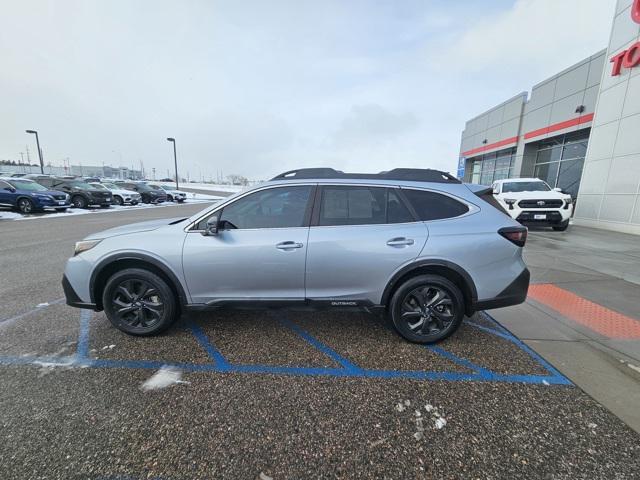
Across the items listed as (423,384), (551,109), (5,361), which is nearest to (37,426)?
(5,361)

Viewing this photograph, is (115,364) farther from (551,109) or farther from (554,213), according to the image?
(551,109)

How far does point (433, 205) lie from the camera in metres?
3.05

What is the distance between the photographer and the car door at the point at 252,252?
2889 mm

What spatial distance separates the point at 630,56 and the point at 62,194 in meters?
26.3

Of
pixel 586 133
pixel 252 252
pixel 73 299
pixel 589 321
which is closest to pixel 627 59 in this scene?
pixel 586 133

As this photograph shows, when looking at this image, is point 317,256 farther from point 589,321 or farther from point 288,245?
point 589,321

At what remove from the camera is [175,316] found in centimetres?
316

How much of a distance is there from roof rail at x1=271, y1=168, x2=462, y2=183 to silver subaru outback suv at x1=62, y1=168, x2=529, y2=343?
7 centimetres

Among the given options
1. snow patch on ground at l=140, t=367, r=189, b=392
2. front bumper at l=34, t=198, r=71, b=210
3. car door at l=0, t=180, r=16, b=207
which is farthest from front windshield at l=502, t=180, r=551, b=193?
car door at l=0, t=180, r=16, b=207

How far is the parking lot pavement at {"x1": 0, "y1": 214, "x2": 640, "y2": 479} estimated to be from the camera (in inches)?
70.4

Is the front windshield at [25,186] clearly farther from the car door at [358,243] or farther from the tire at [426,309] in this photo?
the tire at [426,309]

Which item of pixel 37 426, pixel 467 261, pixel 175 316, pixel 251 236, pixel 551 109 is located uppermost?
pixel 551 109

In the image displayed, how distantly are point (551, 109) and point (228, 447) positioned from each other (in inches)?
939

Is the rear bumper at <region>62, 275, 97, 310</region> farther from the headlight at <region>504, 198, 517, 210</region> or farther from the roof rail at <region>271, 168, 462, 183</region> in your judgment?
the headlight at <region>504, 198, 517, 210</region>
